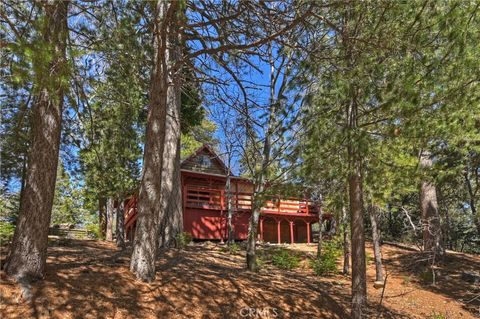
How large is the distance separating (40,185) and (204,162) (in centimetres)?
1616

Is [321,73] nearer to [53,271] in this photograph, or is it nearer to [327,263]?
[53,271]

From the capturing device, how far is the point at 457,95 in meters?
4.98

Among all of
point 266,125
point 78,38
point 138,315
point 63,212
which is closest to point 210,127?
point 63,212

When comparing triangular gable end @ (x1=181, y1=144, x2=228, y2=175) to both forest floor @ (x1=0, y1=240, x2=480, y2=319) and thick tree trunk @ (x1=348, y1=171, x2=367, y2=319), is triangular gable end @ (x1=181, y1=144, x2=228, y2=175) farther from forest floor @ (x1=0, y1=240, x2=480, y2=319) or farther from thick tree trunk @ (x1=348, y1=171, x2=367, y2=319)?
thick tree trunk @ (x1=348, y1=171, x2=367, y2=319)

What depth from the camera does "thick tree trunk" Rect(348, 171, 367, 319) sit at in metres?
6.05

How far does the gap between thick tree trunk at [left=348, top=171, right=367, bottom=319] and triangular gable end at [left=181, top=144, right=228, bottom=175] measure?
540 inches

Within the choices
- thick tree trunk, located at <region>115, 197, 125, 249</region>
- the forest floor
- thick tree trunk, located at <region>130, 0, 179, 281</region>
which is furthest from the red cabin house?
thick tree trunk, located at <region>130, 0, 179, 281</region>

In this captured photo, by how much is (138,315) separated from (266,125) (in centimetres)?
456

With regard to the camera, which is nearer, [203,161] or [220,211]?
[220,211]

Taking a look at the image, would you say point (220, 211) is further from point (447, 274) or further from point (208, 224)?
point (447, 274)

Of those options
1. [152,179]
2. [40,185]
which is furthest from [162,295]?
[40,185]

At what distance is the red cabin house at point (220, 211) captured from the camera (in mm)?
17312

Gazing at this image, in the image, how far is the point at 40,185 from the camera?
4.62 m

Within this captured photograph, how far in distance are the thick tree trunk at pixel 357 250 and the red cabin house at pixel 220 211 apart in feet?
31.1
